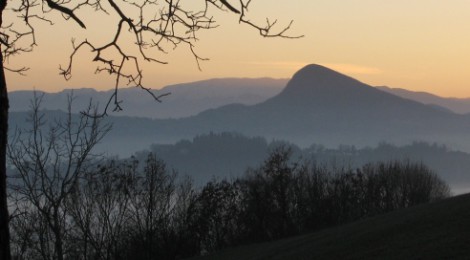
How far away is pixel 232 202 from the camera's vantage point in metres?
65.6

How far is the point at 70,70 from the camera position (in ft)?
31.6

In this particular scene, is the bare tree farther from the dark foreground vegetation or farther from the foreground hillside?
the dark foreground vegetation

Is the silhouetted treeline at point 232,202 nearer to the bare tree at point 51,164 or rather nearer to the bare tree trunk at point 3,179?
the bare tree at point 51,164

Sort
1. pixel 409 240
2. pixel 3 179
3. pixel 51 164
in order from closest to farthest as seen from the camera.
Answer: pixel 3 179 → pixel 409 240 → pixel 51 164

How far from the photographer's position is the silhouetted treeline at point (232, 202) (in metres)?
50.5

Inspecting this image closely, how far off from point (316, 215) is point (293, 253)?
3745 centimetres

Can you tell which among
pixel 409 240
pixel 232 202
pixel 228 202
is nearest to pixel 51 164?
pixel 409 240

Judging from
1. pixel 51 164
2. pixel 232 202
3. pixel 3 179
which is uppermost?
pixel 3 179

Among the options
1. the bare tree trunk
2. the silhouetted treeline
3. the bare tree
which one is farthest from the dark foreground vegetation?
the bare tree trunk

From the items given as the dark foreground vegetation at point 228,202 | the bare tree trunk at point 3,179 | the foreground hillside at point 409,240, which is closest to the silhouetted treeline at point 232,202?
the dark foreground vegetation at point 228,202

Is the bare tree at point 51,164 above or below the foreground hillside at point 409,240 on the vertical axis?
above

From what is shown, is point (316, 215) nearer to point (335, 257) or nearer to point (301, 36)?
point (335, 257)

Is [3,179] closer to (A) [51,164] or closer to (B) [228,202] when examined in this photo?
(A) [51,164]

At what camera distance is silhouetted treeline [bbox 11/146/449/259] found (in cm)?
5050
